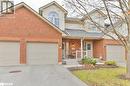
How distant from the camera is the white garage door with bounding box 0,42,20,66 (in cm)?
2150

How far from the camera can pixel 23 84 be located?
38.7 ft

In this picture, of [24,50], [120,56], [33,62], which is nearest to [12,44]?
[24,50]

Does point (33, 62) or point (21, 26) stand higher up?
point (21, 26)

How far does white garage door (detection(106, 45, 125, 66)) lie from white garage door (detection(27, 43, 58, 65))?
8677mm

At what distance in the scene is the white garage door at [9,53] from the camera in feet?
70.5

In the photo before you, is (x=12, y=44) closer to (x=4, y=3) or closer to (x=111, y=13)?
(x=4, y=3)

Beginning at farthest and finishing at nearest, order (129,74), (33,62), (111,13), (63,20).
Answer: (63,20)
(33,62)
(111,13)
(129,74)

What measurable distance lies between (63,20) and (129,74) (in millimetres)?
14354

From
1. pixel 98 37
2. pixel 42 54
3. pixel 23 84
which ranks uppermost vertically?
pixel 98 37

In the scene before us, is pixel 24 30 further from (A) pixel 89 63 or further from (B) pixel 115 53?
(B) pixel 115 53

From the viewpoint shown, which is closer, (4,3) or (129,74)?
(129,74)

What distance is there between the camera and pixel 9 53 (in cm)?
2175

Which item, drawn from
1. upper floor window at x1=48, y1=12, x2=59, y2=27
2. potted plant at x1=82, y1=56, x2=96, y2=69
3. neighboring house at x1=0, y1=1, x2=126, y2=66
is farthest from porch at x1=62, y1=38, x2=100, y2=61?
potted plant at x1=82, y1=56, x2=96, y2=69

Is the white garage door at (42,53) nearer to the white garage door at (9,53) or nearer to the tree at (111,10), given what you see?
the white garage door at (9,53)
